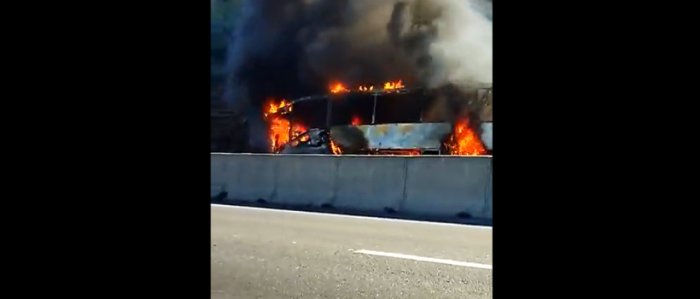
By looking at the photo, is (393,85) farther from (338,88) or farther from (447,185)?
(447,185)

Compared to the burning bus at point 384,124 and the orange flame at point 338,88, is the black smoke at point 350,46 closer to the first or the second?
the orange flame at point 338,88

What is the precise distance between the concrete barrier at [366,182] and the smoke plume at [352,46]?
12.7m

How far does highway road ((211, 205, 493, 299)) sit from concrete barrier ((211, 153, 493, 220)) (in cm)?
118

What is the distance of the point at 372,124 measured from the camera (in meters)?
23.7

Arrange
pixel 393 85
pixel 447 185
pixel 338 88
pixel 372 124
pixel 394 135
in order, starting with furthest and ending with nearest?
1. pixel 338 88
2. pixel 393 85
3. pixel 372 124
4. pixel 394 135
5. pixel 447 185

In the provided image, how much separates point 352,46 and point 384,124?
24.2 ft

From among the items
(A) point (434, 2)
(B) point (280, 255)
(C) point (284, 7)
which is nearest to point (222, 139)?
(C) point (284, 7)

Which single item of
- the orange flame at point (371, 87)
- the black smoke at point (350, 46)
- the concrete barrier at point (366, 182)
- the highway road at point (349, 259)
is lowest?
the highway road at point (349, 259)

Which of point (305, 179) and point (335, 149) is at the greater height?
point (335, 149)

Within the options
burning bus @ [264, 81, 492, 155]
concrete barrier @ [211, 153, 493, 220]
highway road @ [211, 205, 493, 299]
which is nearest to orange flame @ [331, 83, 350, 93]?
burning bus @ [264, 81, 492, 155]

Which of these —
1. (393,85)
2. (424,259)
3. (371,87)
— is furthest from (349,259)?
(371,87)

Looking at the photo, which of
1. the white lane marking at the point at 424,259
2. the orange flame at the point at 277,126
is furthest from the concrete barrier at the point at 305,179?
the orange flame at the point at 277,126

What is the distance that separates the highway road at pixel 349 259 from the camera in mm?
5281
